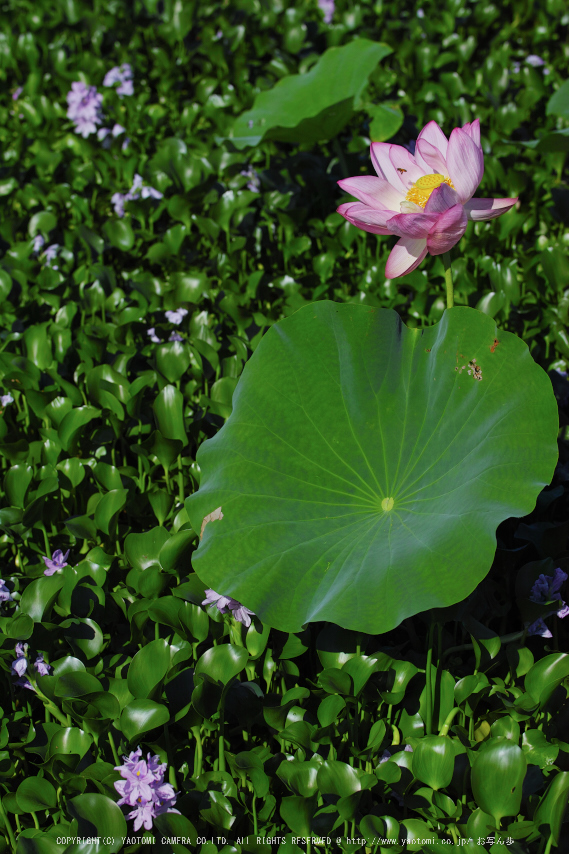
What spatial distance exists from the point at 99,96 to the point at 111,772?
10.3 feet

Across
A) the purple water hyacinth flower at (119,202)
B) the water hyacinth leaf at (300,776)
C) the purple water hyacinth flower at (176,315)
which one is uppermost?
the purple water hyacinth flower at (119,202)

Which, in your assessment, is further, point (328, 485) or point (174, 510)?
point (174, 510)

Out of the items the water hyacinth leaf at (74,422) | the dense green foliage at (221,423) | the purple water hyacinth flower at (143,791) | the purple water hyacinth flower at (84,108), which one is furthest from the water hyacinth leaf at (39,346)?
the purple water hyacinth flower at (84,108)

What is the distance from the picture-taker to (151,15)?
4.36 m

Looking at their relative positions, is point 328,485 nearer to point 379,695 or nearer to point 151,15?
point 379,695

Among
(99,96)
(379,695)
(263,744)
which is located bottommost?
(263,744)

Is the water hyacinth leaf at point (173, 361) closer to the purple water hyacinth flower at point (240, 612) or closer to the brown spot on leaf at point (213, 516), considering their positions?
the brown spot on leaf at point (213, 516)

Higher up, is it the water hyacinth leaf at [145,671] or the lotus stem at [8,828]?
the water hyacinth leaf at [145,671]

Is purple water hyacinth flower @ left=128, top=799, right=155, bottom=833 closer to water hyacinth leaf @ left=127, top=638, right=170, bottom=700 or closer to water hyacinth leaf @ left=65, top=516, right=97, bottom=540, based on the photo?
water hyacinth leaf @ left=127, top=638, right=170, bottom=700

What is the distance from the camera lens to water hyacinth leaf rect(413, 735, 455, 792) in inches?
51.1

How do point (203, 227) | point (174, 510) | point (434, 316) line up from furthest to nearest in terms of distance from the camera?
point (203, 227), point (434, 316), point (174, 510)

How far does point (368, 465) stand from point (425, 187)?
1.93 feet

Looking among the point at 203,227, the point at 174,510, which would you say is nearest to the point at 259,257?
the point at 203,227

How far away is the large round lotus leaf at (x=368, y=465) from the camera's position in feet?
4.23
